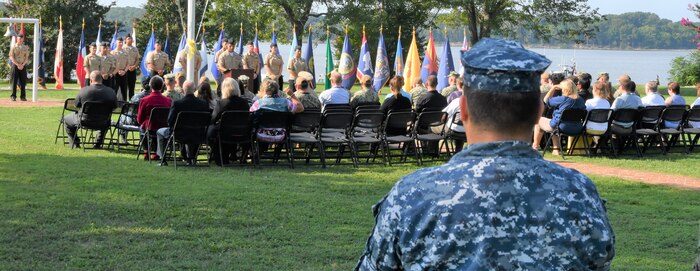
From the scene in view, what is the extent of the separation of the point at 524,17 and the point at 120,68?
28.8 m

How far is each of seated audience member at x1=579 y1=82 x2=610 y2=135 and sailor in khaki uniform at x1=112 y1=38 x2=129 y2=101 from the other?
40.5 feet

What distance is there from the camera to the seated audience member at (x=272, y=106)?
13.2m

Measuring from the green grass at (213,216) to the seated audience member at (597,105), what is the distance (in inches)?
92.7

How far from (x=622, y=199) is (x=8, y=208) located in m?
6.24

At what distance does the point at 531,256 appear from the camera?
248 centimetres

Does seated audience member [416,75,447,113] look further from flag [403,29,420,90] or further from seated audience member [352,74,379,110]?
flag [403,29,420,90]

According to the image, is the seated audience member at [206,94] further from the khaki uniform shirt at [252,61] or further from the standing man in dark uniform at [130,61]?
the khaki uniform shirt at [252,61]

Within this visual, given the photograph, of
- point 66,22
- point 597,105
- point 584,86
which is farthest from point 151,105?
point 66,22

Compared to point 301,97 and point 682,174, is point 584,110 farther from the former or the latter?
point 301,97

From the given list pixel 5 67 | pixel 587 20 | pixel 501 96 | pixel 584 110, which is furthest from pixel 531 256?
pixel 587 20

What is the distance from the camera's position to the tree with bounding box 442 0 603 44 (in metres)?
48.6

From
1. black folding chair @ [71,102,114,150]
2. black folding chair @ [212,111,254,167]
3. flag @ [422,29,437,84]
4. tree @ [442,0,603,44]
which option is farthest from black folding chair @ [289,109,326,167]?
tree @ [442,0,603,44]

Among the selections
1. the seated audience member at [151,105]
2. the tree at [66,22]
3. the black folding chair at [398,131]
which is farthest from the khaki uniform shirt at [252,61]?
the tree at [66,22]

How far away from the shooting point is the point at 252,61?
25703mm
